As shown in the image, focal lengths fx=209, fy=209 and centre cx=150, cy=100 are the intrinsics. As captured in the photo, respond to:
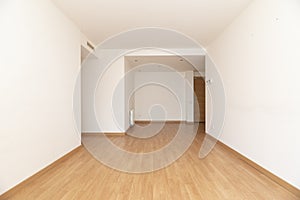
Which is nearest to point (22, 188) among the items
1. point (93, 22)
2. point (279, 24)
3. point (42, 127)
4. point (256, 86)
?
point (42, 127)

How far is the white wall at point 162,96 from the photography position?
8.92 m

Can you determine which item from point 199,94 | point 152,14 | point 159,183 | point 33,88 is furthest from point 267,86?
point 199,94

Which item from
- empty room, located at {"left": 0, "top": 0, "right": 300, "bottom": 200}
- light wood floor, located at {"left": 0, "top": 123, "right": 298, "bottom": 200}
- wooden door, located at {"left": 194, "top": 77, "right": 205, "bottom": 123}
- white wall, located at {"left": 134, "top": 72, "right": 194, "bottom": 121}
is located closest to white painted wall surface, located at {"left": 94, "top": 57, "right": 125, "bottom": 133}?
empty room, located at {"left": 0, "top": 0, "right": 300, "bottom": 200}

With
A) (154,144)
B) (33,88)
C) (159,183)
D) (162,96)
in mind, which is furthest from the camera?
(162,96)

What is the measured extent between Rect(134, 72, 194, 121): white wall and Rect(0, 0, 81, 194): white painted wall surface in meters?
5.56

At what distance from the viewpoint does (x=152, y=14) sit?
3367 millimetres

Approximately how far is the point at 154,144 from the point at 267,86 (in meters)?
2.56

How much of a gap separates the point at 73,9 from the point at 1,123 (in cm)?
203

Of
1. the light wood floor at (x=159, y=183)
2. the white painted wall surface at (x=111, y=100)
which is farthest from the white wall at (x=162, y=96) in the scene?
the light wood floor at (x=159, y=183)

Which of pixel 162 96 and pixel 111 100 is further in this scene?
pixel 162 96

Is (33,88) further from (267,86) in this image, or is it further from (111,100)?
(111,100)

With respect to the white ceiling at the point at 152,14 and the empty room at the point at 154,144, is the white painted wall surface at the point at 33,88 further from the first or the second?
the white ceiling at the point at 152,14

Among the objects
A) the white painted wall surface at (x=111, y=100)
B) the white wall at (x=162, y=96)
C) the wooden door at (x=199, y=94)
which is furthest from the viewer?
the white wall at (x=162, y=96)

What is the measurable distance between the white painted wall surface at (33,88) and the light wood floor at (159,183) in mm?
264
